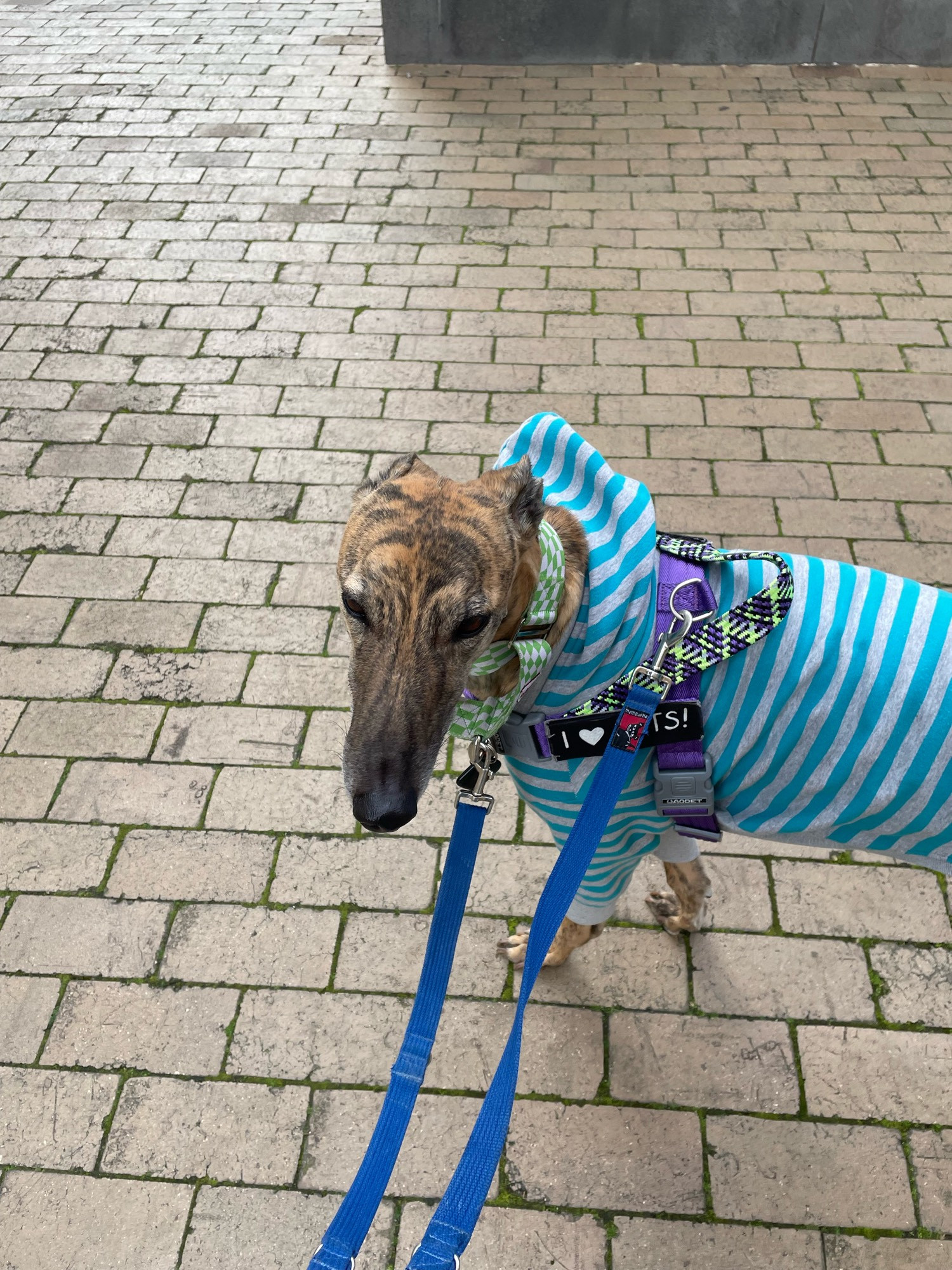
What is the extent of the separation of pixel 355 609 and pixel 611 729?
776mm

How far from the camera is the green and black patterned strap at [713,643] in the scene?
8.32 feet

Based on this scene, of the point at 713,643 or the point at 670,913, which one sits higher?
the point at 713,643

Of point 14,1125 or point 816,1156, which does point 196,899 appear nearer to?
point 14,1125

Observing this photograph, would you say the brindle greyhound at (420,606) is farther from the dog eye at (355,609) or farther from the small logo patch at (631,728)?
the small logo patch at (631,728)

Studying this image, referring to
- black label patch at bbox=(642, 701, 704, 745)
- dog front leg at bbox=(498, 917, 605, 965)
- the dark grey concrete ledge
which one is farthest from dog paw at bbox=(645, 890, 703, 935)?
the dark grey concrete ledge

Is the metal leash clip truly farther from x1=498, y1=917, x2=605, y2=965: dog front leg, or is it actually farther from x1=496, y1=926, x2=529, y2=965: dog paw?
x1=496, y1=926, x2=529, y2=965: dog paw

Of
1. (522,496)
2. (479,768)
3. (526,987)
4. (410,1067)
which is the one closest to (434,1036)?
(410,1067)

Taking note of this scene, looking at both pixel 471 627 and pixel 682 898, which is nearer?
pixel 471 627

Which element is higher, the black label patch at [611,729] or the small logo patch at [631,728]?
the small logo patch at [631,728]

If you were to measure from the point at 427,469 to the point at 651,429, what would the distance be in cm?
341

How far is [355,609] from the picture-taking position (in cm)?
240

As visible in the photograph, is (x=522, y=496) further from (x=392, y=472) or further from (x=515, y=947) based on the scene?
(x=515, y=947)

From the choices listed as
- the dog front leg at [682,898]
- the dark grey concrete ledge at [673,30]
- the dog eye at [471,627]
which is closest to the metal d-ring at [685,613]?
the dog eye at [471,627]

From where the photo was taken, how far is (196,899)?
12.7ft
